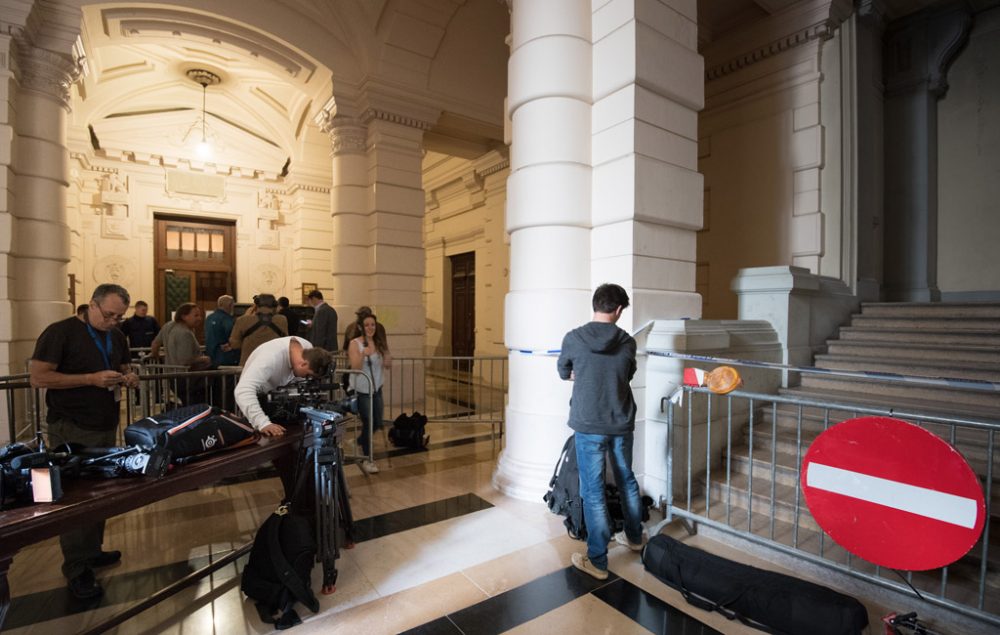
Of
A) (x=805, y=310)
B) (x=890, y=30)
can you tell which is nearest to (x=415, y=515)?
(x=805, y=310)

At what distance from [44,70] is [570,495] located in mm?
8664

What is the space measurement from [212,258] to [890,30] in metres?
16.4

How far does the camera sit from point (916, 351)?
16.2ft

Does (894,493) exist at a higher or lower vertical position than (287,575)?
higher

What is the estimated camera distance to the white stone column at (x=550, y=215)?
13.6ft

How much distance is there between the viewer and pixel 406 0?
26.6ft

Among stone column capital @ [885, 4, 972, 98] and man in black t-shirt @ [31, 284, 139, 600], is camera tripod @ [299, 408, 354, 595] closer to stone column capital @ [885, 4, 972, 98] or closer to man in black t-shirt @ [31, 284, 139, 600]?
man in black t-shirt @ [31, 284, 139, 600]

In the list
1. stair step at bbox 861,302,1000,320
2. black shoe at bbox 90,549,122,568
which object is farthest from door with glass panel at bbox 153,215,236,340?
stair step at bbox 861,302,1000,320

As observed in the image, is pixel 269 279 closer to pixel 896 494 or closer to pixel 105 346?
pixel 105 346

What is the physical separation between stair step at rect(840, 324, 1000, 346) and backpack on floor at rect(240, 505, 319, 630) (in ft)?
19.9

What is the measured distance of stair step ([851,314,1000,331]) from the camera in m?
4.96

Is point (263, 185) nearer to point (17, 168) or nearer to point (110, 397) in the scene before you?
point (17, 168)

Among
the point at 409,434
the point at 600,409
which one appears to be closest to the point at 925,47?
the point at 600,409

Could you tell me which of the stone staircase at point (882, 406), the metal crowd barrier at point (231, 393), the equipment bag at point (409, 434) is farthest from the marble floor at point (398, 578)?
the equipment bag at point (409, 434)
